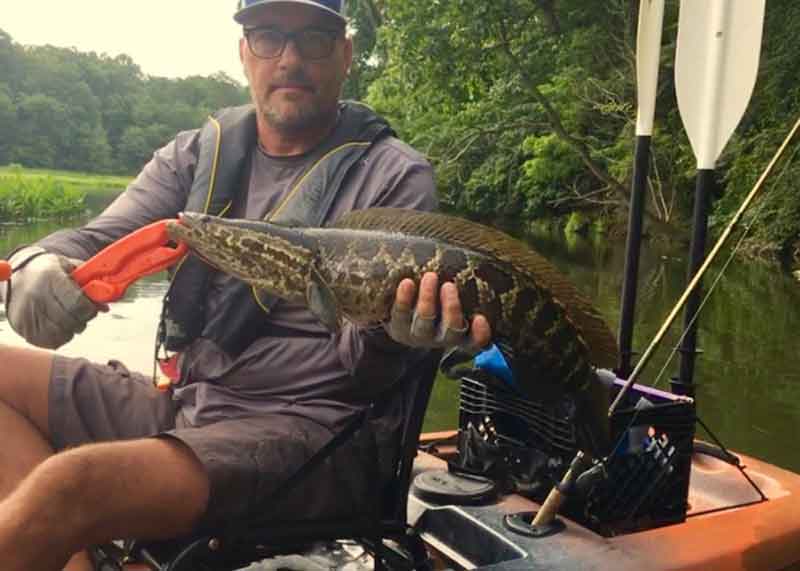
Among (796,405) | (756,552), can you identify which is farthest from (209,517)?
(796,405)

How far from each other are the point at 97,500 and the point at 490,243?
1.12 m

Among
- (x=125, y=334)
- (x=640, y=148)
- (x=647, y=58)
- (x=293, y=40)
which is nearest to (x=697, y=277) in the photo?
(x=640, y=148)

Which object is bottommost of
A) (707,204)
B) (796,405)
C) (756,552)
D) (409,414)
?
(796,405)

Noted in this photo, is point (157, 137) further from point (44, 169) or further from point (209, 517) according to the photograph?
point (209, 517)

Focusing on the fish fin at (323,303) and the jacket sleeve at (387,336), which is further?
the jacket sleeve at (387,336)

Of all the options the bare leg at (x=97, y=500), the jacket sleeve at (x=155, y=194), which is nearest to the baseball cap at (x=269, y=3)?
the jacket sleeve at (x=155, y=194)

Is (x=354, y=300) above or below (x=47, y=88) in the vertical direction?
below

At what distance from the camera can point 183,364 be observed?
272 cm

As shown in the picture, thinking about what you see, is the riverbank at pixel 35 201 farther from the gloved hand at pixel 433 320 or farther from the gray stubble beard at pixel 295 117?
the gloved hand at pixel 433 320

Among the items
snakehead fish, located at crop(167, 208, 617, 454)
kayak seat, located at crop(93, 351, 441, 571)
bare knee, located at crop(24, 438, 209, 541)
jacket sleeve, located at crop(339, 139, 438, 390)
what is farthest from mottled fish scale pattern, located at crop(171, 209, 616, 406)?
bare knee, located at crop(24, 438, 209, 541)

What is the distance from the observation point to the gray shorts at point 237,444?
219 cm

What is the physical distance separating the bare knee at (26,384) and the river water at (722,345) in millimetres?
3037

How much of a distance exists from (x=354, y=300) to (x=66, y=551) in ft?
2.89

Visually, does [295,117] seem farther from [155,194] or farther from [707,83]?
[707,83]
